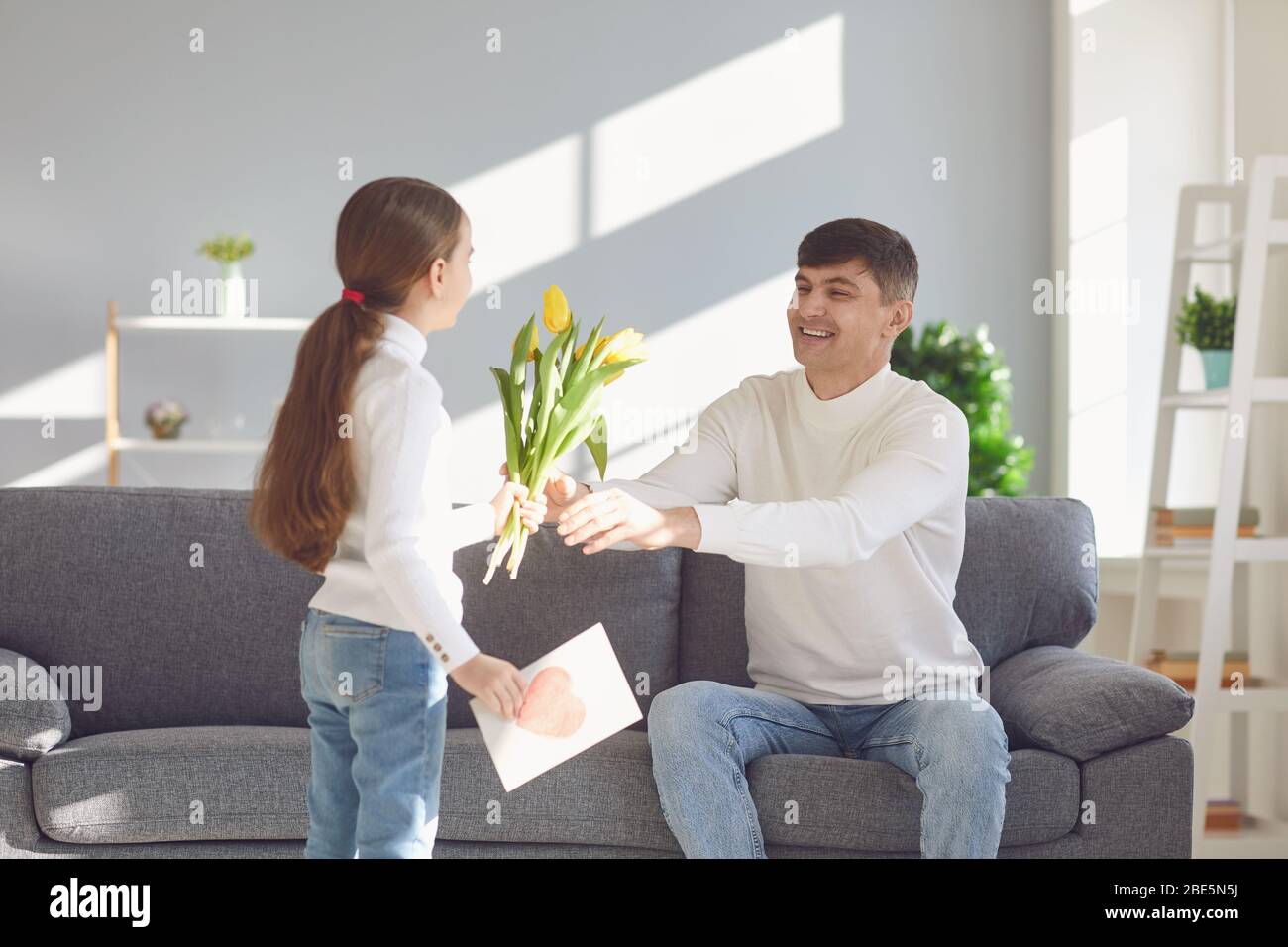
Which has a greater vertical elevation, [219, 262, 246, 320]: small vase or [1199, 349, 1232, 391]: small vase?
[219, 262, 246, 320]: small vase

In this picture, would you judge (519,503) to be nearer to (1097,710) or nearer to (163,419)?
(1097,710)

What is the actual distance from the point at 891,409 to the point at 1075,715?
21.7 inches

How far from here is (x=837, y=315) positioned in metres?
2.13

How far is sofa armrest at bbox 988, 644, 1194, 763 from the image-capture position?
2.04 metres

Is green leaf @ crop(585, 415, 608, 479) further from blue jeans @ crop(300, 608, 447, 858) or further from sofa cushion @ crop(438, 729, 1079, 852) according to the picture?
sofa cushion @ crop(438, 729, 1079, 852)

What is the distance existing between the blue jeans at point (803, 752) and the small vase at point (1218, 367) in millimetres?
1730

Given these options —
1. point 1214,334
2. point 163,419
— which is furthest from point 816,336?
point 163,419

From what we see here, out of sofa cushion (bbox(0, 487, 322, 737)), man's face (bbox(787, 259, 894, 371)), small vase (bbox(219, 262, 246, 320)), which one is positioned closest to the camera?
man's face (bbox(787, 259, 894, 371))

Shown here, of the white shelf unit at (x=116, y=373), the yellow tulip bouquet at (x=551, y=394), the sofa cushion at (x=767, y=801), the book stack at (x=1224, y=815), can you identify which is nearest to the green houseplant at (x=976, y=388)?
the book stack at (x=1224, y=815)

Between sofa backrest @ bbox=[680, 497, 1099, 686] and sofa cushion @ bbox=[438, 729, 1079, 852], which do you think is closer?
sofa cushion @ bbox=[438, 729, 1079, 852]

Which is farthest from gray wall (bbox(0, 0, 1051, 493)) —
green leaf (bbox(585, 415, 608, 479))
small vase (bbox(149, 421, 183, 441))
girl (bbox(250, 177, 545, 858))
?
girl (bbox(250, 177, 545, 858))

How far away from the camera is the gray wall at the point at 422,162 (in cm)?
477

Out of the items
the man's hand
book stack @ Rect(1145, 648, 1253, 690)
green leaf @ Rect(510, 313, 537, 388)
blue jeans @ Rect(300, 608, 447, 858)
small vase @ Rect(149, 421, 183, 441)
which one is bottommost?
book stack @ Rect(1145, 648, 1253, 690)
